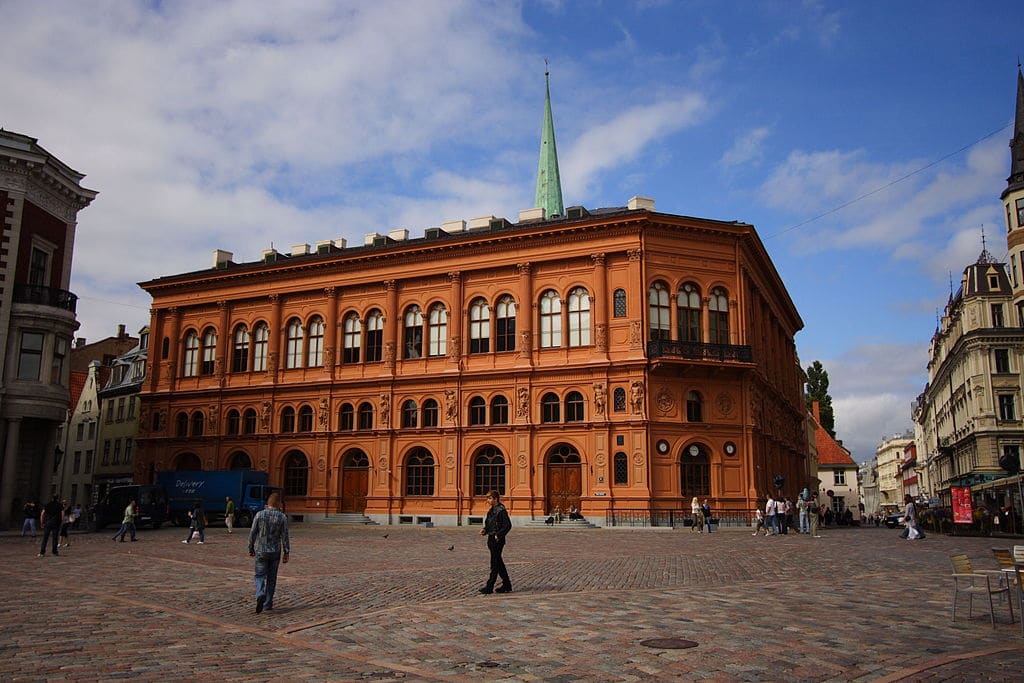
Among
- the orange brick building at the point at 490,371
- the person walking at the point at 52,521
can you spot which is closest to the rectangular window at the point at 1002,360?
the orange brick building at the point at 490,371

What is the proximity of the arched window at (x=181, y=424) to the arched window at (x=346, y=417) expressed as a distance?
1240 cm

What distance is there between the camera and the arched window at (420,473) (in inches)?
1844

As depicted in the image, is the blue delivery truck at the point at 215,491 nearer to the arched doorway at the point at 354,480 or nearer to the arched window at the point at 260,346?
the arched doorway at the point at 354,480

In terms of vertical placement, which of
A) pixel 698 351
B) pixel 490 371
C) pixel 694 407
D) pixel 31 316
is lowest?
pixel 694 407

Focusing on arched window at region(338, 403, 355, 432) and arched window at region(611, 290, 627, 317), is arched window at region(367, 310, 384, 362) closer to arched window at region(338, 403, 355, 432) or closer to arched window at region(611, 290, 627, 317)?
arched window at region(338, 403, 355, 432)

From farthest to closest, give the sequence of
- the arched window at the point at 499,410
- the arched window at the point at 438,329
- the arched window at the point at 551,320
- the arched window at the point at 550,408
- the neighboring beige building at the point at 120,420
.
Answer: the neighboring beige building at the point at 120,420, the arched window at the point at 438,329, the arched window at the point at 499,410, the arched window at the point at 551,320, the arched window at the point at 550,408

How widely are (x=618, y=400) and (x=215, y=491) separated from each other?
73.8ft

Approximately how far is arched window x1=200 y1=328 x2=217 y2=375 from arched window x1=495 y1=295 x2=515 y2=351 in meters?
21.0

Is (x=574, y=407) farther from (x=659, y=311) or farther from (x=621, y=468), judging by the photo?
(x=659, y=311)

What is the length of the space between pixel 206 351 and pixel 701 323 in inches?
1302

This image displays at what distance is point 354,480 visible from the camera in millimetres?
49094

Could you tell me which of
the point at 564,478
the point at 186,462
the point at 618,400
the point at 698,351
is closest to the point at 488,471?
the point at 564,478

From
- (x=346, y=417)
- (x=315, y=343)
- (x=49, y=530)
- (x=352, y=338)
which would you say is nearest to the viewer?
(x=49, y=530)

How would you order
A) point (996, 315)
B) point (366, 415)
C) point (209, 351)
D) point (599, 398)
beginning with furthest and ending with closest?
point (996, 315) → point (209, 351) → point (366, 415) → point (599, 398)
